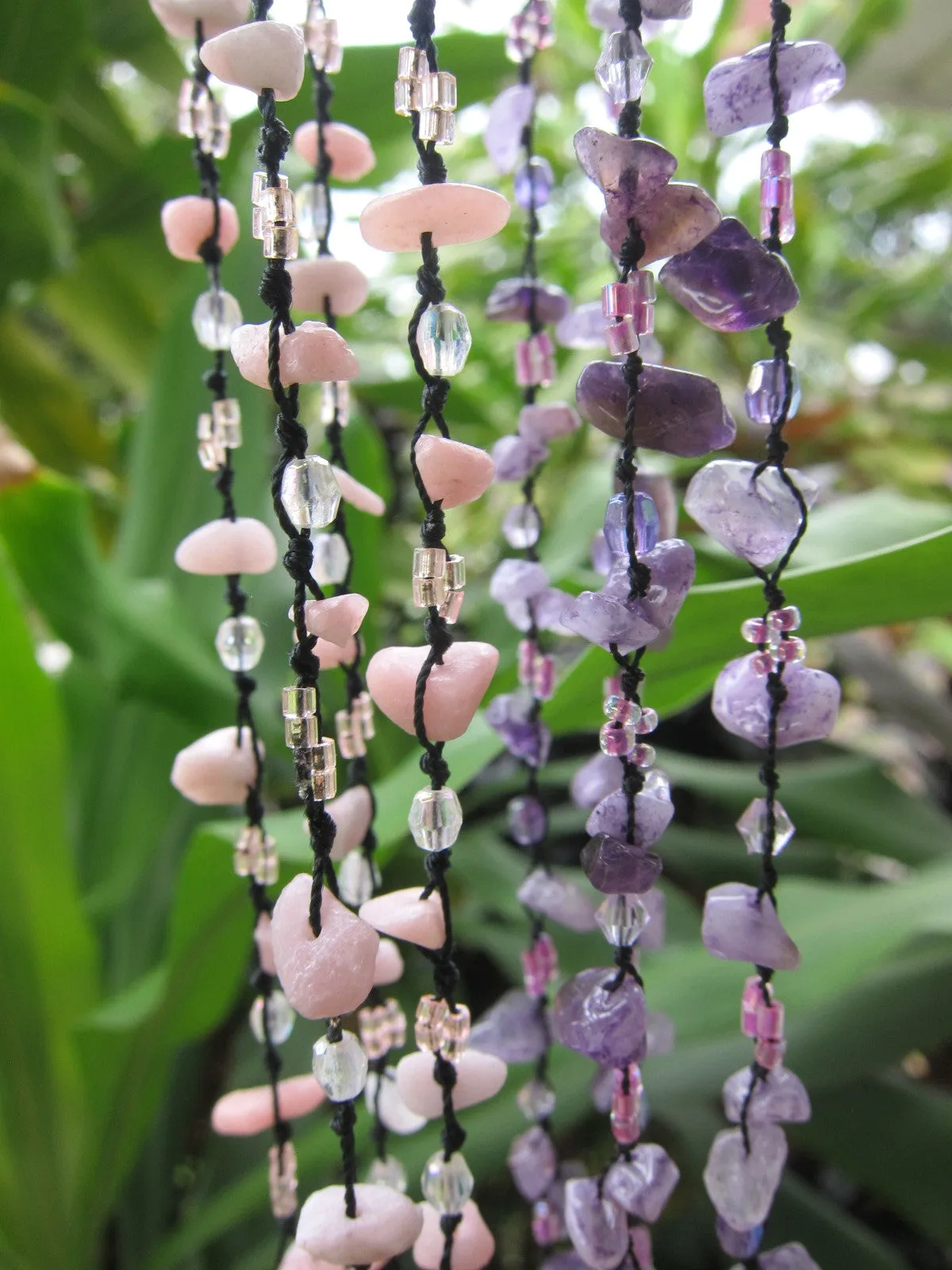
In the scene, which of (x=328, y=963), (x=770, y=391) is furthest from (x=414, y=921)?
(x=770, y=391)

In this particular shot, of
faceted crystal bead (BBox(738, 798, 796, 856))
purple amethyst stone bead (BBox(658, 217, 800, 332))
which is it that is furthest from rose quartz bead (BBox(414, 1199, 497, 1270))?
purple amethyst stone bead (BBox(658, 217, 800, 332))

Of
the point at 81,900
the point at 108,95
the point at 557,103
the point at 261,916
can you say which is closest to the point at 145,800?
the point at 81,900

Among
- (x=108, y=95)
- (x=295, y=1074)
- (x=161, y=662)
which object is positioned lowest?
(x=295, y=1074)

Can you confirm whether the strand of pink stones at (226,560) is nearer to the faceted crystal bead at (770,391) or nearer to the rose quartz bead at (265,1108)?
the rose quartz bead at (265,1108)

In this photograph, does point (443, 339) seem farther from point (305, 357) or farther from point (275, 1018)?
point (275, 1018)

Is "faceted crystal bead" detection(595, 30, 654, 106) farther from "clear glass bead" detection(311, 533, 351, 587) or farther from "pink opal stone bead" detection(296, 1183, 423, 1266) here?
"pink opal stone bead" detection(296, 1183, 423, 1266)

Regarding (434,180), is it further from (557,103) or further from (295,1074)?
(557,103)
